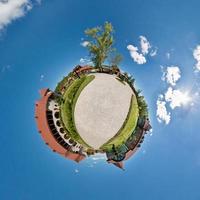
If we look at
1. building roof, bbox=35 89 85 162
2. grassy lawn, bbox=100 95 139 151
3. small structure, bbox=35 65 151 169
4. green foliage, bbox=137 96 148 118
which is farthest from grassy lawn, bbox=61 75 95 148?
green foliage, bbox=137 96 148 118

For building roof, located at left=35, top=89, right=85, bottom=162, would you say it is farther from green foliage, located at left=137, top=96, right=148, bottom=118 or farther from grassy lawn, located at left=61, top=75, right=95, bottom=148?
green foliage, located at left=137, top=96, right=148, bottom=118

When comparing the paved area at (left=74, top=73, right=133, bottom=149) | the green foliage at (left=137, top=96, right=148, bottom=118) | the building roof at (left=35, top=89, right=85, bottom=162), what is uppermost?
the green foliage at (left=137, top=96, right=148, bottom=118)

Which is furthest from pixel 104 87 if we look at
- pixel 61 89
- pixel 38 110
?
pixel 38 110

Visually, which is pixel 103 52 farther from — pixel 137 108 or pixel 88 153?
pixel 88 153

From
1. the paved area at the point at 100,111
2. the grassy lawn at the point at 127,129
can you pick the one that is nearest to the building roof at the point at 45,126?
the paved area at the point at 100,111

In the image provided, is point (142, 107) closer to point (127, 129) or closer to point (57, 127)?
point (127, 129)

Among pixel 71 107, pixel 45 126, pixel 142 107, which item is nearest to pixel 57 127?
pixel 45 126
